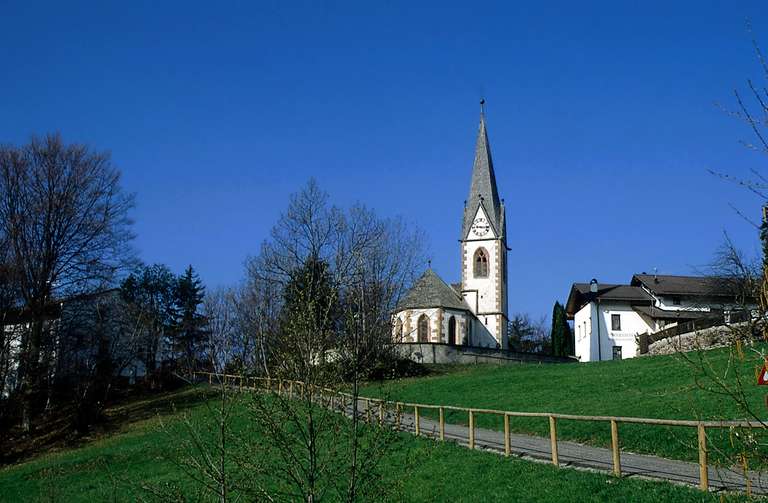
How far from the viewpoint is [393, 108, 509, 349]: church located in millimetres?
62188

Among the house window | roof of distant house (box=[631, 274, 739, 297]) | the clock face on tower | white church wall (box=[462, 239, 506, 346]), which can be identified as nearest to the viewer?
roof of distant house (box=[631, 274, 739, 297])

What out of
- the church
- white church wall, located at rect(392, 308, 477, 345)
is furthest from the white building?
white church wall, located at rect(392, 308, 477, 345)

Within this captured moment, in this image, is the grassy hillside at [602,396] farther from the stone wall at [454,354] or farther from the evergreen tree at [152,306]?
the evergreen tree at [152,306]

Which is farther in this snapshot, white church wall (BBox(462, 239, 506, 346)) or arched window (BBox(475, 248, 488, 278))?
arched window (BBox(475, 248, 488, 278))

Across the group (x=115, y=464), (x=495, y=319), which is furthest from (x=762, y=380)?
(x=495, y=319)

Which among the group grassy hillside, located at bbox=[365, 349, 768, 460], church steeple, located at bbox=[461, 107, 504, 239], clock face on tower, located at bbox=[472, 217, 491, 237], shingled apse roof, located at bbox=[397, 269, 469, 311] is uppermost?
church steeple, located at bbox=[461, 107, 504, 239]

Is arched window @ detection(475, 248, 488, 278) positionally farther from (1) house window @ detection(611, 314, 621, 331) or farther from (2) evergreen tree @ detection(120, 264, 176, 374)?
(2) evergreen tree @ detection(120, 264, 176, 374)

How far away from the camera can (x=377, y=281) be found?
148 ft

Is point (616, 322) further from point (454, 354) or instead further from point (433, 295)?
point (454, 354)

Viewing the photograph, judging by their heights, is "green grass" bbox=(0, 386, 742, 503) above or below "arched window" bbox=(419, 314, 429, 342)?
below

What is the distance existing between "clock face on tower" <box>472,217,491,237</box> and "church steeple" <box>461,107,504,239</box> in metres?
0.41

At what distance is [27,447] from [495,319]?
41.4 meters

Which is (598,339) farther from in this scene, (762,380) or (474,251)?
(762,380)

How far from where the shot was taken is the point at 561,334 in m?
→ 77.2
